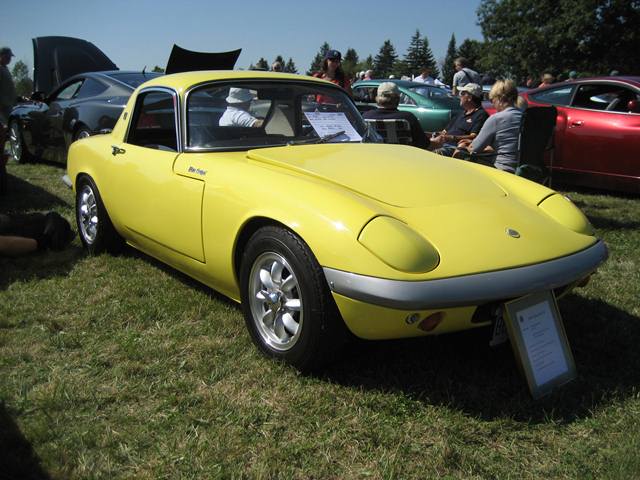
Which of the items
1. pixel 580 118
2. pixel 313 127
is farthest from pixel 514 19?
pixel 313 127

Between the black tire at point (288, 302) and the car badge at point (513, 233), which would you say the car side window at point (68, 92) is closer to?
the black tire at point (288, 302)

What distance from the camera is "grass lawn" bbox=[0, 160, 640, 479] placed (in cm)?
213

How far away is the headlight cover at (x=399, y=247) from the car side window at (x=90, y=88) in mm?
6004

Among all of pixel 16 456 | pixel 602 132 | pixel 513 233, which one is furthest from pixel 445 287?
pixel 602 132

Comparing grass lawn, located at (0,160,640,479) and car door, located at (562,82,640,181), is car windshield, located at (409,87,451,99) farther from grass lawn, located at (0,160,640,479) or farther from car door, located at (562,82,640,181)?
grass lawn, located at (0,160,640,479)

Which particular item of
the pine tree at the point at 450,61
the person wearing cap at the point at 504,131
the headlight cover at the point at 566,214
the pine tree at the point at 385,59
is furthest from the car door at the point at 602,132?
the pine tree at the point at 385,59

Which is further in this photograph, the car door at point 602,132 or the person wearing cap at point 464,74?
the person wearing cap at point 464,74

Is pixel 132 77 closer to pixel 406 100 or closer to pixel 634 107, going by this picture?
pixel 406 100

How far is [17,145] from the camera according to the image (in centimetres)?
880

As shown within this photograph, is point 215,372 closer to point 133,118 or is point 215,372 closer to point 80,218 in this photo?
point 133,118

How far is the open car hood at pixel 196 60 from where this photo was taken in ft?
20.3

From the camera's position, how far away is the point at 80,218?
4562mm

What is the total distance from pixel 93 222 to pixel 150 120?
0.92m

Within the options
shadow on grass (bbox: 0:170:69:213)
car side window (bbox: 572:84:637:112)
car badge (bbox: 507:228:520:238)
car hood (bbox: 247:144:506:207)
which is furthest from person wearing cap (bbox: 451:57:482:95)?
car badge (bbox: 507:228:520:238)
